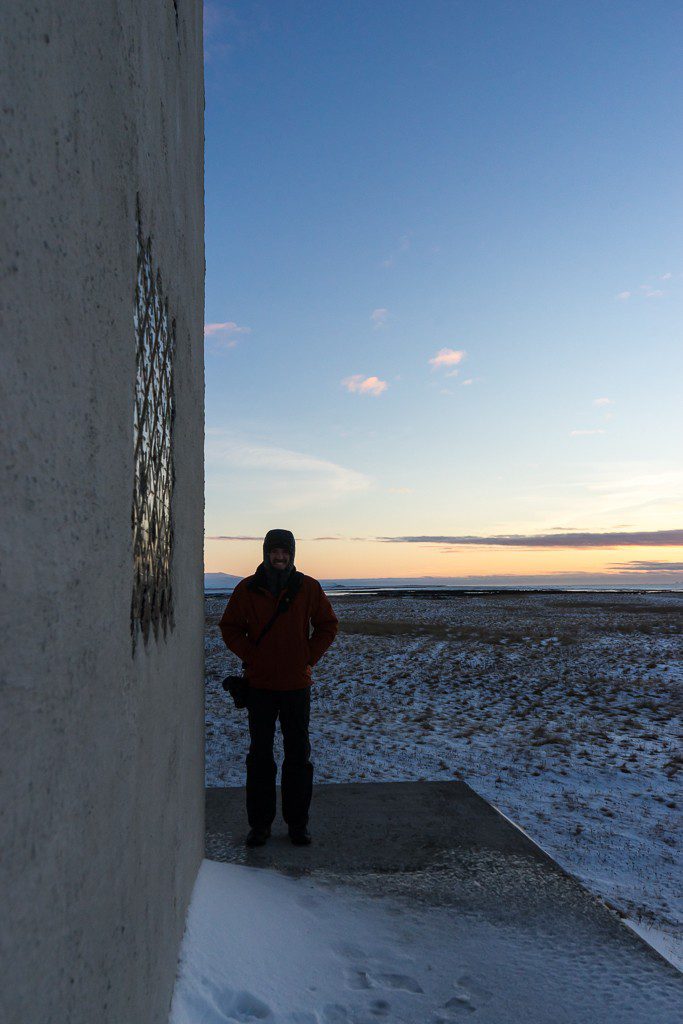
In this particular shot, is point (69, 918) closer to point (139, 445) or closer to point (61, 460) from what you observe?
point (61, 460)

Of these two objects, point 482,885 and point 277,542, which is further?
point 277,542

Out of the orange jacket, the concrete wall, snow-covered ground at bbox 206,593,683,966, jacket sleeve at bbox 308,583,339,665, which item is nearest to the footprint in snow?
the concrete wall

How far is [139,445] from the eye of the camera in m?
1.84

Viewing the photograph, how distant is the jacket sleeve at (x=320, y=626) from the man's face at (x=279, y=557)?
0.25 m

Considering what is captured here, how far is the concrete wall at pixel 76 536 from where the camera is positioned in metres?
0.92

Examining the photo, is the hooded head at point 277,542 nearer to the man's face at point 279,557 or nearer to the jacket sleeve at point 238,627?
the man's face at point 279,557

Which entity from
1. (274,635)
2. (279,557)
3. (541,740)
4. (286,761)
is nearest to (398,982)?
(286,761)

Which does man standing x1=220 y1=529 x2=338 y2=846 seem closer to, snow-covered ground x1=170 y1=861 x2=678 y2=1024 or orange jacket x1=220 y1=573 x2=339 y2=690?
orange jacket x1=220 y1=573 x2=339 y2=690

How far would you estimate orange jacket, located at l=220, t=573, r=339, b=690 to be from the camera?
3912 mm

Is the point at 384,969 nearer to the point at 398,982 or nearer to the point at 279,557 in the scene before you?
the point at 398,982

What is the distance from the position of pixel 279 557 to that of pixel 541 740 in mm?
5065

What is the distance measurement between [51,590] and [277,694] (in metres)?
3.04

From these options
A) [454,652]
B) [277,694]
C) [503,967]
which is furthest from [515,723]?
[454,652]

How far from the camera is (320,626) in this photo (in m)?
4.12
